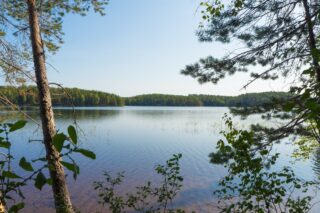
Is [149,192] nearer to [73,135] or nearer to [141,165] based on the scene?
[73,135]

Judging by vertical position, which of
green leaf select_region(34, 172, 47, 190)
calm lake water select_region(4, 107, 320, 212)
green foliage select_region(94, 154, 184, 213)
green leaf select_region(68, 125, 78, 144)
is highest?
green leaf select_region(68, 125, 78, 144)

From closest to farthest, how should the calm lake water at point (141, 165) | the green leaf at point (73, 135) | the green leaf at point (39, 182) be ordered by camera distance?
1. the green leaf at point (73, 135)
2. the green leaf at point (39, 182)
3. the calm lake water at point (141, 165)

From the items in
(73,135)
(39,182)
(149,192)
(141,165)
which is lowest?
(141,165)

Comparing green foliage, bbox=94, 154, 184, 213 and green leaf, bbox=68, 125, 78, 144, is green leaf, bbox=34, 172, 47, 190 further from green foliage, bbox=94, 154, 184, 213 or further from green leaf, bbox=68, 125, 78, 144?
green foliage, bbox=94, 154, 184, 213

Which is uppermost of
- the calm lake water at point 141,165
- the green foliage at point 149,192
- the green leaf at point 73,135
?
the green leaf at point 73,135

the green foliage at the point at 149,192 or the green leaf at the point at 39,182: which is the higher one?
the green leaf at the point at 39,182

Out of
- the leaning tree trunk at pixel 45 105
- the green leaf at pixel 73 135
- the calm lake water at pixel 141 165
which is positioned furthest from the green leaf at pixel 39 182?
the calm lake water at pixel 141 165

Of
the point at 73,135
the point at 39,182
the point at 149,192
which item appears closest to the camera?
the point at 73,135

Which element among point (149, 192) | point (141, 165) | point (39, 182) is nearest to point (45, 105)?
point (149, 192)

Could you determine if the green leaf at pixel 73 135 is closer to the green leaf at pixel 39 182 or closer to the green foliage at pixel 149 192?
the green leaf at pixel 39 182

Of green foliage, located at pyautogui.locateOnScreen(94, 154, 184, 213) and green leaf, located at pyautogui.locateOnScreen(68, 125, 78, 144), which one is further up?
green leaf, located at pyautogui.locateOnScreen(68, 125, 78, 144)

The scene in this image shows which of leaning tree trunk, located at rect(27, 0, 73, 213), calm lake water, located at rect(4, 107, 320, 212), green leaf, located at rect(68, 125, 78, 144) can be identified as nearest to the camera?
green leaf, located at rect(68, 125, 78, 144)

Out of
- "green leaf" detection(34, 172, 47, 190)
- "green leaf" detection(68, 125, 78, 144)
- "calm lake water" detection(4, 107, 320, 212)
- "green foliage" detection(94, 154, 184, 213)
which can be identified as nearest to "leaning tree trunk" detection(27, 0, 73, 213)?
"calm lake water" detection(4, 107, 320, 212)

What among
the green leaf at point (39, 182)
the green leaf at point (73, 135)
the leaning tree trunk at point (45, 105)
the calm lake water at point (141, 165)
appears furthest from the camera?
the calm lake water at point (141, 165)
